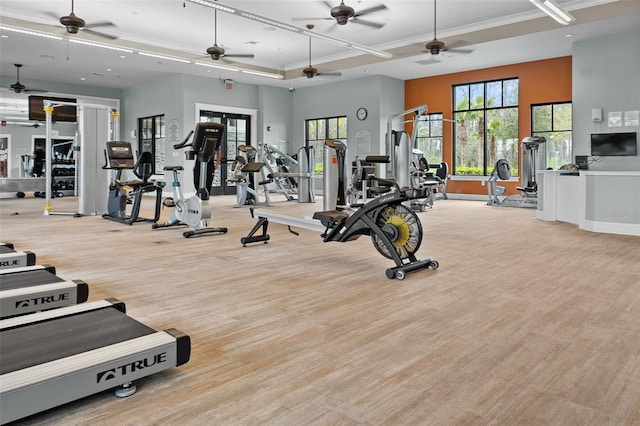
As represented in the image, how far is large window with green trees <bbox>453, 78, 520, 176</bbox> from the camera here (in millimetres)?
11438

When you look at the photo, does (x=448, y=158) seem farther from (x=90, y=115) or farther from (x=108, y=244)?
(x=108, y=244)

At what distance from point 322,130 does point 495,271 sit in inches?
424

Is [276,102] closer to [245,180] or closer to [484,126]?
[245,180]

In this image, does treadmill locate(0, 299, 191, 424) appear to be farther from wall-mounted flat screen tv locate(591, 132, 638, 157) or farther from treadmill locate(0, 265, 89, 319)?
wall-mounted flat screen tv locate(591, 132, 638, 157)

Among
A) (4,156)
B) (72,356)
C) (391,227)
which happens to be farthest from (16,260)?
(4,156)

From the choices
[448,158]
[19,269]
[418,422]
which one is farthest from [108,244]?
[448,158]

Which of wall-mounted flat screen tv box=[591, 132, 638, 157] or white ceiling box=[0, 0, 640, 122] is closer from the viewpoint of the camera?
wall-mounted flat screen tv box=[591, 132, 638, 157]

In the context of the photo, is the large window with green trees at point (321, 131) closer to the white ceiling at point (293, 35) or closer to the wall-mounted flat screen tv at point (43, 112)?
the white ceiling at point (293, 35)

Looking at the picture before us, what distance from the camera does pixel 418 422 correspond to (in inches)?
62.3

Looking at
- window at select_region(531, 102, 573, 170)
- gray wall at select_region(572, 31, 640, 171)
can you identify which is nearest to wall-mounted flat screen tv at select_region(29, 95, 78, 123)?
window at select_region(531, 102, 573, 170)

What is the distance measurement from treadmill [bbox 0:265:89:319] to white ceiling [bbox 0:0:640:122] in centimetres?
625

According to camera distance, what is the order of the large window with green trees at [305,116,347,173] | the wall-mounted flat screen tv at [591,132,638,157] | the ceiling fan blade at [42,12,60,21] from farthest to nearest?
the large window with green trees at [305,116,347,173]
the ceiling fan blade at [42,12,60,21]
the wall-mounted flat screen tv at [591,132,638,157]

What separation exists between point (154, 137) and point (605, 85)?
11046mm

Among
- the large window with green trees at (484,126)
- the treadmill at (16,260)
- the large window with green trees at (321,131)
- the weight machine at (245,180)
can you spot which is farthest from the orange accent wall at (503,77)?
the treadmill at (16,260)
